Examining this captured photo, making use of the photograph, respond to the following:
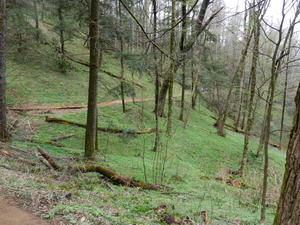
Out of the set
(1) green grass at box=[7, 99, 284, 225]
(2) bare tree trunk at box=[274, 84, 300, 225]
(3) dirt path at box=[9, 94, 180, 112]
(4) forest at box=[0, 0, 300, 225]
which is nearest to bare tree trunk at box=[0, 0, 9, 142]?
(4) forest at box=[0, 0, 300, 225]

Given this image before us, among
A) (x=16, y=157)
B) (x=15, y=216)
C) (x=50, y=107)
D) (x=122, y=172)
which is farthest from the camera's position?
(x=50, y=107)

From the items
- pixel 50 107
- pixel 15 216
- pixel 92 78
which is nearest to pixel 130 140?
pixel 92 78

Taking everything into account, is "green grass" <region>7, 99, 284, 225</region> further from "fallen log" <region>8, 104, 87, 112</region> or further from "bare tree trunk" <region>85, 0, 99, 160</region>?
"fallen log" <region>8, 104, 87, 112</region>

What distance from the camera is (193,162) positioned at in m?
12.0

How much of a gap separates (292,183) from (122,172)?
5665mm

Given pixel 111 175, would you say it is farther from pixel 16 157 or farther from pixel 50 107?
pixel 50 107

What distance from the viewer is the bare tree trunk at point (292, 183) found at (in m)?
1.87

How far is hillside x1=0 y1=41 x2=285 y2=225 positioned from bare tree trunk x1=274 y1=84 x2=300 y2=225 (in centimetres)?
189

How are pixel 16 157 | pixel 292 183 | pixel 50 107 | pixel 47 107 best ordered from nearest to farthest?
pixel 292 183, pixel 16 157, pixel 47 107, pixel 50 107

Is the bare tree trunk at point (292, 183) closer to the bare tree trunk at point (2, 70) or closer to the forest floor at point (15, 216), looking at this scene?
the forest floor at point (15, 216)

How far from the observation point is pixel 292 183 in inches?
74.5

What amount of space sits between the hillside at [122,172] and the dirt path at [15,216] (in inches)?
5.1

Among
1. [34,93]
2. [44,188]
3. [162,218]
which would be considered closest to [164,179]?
[162,218]

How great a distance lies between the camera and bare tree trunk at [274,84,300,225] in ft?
6.13
